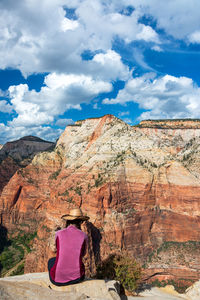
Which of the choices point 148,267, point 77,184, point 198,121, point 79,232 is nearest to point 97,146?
point 77,184

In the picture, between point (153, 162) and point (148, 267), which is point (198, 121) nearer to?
point (153, 162)

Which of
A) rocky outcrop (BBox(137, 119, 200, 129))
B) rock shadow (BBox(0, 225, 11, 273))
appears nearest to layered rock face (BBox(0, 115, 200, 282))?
rock shadow (BBox(0, 225, 11, 273))

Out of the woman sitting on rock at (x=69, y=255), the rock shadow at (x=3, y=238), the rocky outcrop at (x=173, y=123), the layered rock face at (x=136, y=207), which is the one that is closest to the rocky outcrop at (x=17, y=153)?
the rock shadow at (x=3, y=238)

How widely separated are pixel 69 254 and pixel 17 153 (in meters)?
123

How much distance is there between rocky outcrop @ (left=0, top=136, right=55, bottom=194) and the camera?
9862cm

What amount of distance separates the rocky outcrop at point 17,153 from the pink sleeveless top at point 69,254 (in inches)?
3714

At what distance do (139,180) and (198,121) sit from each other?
99185 millimetres

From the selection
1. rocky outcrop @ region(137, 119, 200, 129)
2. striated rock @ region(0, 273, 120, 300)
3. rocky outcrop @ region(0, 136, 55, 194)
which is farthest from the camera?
rocky outcrop @ region(137, 119, 200, 129)

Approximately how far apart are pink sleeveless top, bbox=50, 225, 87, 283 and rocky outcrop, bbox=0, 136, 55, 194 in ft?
309

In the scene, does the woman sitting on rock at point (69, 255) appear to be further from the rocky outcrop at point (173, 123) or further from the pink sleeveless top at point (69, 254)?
the rocky outcrop at point (173, 123)

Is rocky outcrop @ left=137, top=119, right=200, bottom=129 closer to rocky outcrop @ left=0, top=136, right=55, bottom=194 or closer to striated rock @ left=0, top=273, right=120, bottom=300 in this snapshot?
rocky outcrop @ left=0, top=136, right=55, bottom=194

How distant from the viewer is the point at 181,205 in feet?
156

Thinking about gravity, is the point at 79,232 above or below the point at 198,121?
below

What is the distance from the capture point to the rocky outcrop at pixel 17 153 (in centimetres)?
9862
